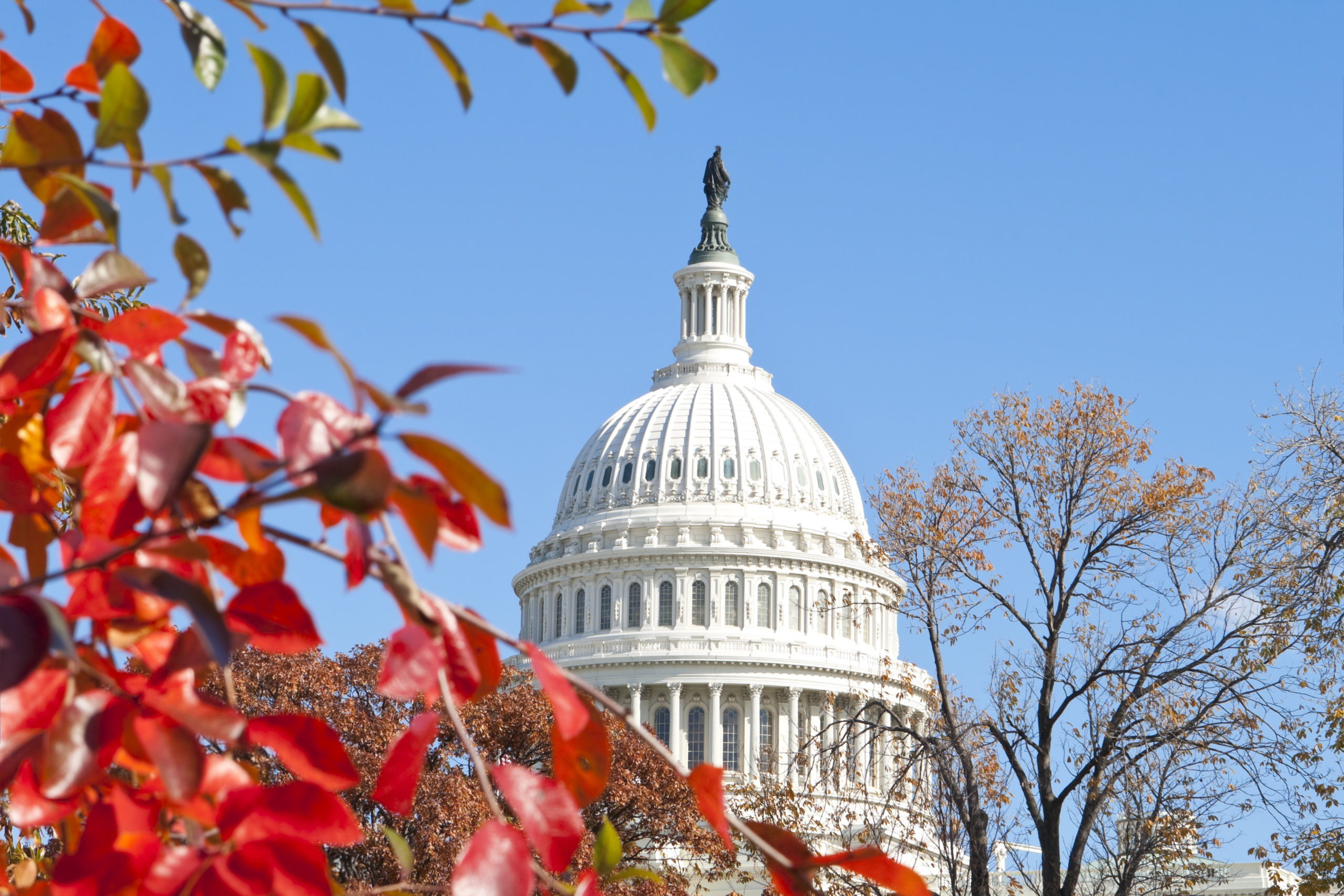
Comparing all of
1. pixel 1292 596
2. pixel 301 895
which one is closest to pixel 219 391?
pixel 301 895

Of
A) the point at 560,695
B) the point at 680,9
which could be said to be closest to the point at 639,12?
the point at 680,9

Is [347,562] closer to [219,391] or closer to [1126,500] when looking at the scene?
[219,391]

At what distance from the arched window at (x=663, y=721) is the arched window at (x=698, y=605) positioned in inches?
226

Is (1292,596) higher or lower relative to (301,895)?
higher

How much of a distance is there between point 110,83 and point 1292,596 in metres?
25.1

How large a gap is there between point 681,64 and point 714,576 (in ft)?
333

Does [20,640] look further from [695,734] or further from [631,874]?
[695,734]

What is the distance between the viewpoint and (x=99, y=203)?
6.44ft

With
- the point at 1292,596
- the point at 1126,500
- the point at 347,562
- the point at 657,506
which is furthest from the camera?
the point at 657,506

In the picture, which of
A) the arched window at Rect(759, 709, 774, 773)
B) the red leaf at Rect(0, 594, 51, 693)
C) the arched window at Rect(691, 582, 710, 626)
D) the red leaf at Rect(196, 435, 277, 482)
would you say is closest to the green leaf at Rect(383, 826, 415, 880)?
the red leaf at Rect(196, 435, 277, 482)

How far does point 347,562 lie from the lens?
1854 mm

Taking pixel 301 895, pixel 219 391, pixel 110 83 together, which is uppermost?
pixel 110 83

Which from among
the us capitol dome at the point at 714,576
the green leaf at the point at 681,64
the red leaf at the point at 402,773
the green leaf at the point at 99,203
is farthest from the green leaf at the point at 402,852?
the us capitol dome at the point at 714,576

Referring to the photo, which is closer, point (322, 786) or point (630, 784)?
point (322, 786)
